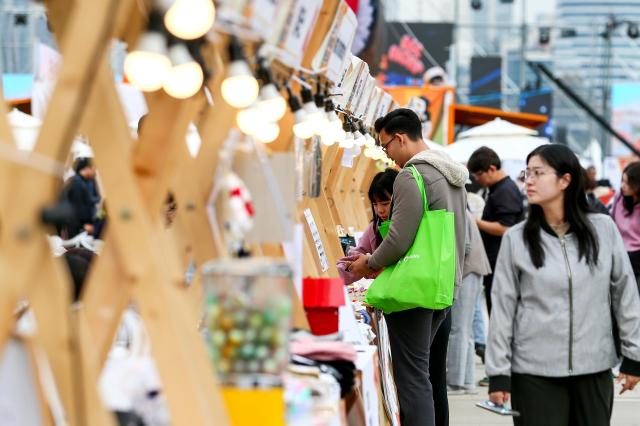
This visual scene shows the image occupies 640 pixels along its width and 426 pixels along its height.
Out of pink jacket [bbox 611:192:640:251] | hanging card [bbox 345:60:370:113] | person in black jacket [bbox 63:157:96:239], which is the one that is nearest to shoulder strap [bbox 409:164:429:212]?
hanging card [bbox 345:60:370:113]

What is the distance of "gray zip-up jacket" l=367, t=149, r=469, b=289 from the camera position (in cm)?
546

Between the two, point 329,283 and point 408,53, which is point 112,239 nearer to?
point 329,283

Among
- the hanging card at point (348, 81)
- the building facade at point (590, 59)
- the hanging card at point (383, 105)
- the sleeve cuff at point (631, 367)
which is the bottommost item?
the sleeve cuff at point (631, 367)

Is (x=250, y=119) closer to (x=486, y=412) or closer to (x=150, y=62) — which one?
(x=150, y=62)

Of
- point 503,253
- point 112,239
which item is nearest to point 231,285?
point 112,239

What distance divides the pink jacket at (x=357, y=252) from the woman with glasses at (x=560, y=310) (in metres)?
2.07

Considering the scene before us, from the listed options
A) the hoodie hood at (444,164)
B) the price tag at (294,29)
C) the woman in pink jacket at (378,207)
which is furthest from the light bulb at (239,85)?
the woman in pink jacket at (378,207)

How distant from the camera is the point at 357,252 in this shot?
666 centimetres

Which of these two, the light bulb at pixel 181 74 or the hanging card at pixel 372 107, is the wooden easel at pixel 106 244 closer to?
the light bulb at pixel 181 74

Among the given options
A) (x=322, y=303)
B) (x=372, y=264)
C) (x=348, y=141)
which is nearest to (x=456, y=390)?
(x=348, y=141)

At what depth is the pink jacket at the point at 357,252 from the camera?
633 centimetres

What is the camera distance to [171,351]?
2586mm

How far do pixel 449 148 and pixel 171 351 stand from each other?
13016 millimetres

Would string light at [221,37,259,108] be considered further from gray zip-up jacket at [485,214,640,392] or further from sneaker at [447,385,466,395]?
sneaker at [447,385,466,395]
